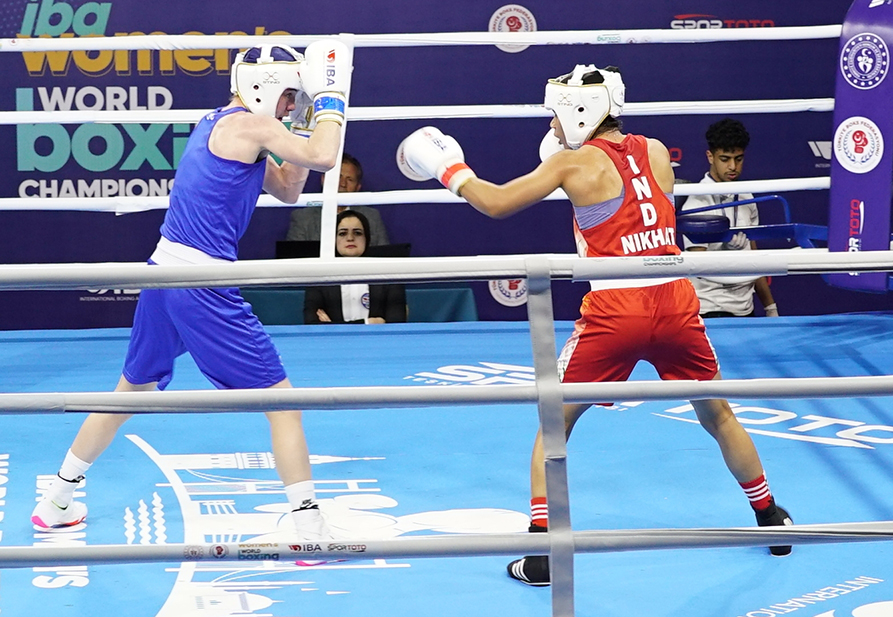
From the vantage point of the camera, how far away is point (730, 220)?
5.93 metres

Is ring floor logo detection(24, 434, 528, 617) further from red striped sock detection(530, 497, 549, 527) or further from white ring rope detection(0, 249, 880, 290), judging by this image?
white ring rope detection(0, 249, 880, 290)

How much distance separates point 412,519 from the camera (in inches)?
121

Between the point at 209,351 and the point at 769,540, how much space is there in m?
1.53

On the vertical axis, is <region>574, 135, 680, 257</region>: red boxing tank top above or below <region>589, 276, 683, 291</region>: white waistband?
Result: above

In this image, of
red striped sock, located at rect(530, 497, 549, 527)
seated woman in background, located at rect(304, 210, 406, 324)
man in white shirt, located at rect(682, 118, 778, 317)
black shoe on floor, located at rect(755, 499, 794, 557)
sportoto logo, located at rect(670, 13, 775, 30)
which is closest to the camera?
red striped sock, located at rect(530, 497, 549, 527)

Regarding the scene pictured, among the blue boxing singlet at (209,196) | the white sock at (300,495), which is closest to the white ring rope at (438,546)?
the white sock at (300,495)

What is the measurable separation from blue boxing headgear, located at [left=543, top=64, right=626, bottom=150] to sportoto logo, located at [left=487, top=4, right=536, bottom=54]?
3.58 meters

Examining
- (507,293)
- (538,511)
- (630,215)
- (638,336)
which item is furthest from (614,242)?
(507,293)

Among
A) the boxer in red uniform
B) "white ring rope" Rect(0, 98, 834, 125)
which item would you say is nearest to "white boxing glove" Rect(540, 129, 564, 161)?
the boxer in red uniform

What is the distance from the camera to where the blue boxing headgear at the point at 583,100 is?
287 cm

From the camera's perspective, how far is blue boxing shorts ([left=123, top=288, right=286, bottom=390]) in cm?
281

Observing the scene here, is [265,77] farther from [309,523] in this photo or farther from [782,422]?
[782,422]

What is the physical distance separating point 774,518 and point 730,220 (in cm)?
328

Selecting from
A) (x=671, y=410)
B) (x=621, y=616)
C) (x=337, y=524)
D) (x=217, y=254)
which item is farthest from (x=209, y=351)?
(x=671, y=410)
